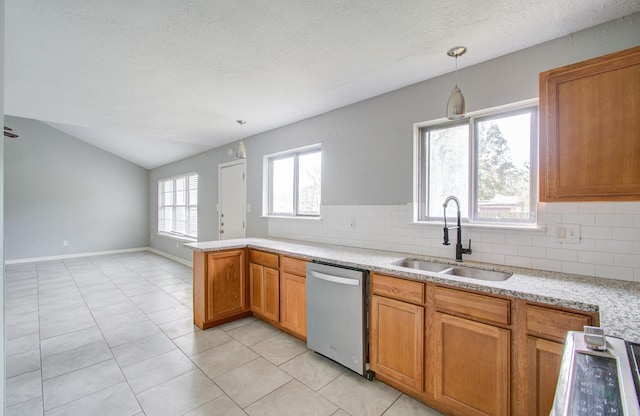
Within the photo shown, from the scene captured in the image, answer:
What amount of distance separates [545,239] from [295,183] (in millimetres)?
2797

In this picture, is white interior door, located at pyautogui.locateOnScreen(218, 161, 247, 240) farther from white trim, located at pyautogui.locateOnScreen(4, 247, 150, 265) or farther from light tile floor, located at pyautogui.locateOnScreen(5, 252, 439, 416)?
white trim, located at pyautogui.locateOnScreen(4, 247, 150, 265)

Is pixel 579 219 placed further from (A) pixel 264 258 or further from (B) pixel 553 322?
(A) pixel 264 258

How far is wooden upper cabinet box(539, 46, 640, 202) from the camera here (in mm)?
1365

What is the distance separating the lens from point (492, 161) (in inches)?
86.7

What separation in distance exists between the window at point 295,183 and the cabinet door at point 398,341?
1.75 meters

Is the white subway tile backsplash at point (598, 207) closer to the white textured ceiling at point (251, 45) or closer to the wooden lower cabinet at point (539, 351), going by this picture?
the wooden lower cabinet at point (539, 351)

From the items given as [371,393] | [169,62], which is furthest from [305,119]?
[371,393]

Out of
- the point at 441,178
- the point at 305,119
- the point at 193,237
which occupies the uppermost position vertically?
the point at 305,119

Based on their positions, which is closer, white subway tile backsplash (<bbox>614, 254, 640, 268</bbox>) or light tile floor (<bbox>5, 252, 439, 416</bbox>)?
white subway tile backsplash (<bbox>614, 254, 640, 268</bbox>)

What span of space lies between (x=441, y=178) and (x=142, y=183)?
841 cm

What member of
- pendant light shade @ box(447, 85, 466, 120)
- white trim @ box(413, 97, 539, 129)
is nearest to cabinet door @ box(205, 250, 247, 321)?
white trim @ box(413, 97, 539, 129)

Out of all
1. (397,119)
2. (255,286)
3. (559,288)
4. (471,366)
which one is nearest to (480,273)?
(559,288)

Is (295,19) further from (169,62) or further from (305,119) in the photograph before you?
(305,119)

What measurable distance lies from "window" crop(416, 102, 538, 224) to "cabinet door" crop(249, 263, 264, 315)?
1836mm
